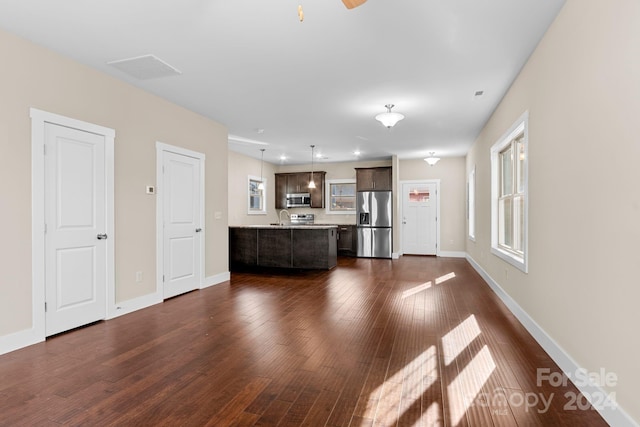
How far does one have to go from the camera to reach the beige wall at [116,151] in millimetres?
2938

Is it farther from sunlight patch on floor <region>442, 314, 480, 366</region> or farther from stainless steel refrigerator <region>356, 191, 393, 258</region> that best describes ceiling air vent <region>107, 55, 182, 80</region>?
stainless steel refrigerator <region>356, 191, 393, 258</region>

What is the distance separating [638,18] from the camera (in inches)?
65.9

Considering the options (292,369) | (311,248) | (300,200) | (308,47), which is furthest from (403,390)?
(300,200)

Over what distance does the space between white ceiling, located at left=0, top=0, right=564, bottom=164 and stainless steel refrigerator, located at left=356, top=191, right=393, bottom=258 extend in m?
3.95

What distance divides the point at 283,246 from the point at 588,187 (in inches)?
220

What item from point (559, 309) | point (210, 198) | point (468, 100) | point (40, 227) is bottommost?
point (559, 309)

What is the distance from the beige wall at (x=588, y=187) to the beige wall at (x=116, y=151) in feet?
14.7

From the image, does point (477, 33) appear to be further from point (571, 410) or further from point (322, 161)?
point (322, 161)

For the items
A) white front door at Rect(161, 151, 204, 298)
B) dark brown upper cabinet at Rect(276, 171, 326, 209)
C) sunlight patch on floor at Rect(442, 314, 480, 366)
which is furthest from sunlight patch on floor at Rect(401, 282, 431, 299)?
dark brown upper cabinet at Rect(276, 171, 326, 209)

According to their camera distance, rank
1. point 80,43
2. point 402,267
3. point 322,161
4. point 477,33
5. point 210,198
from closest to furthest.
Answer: point 477,33, point 80,43, point 210,198, point 402,267, point 322,161

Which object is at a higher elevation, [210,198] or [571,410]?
[210,198]

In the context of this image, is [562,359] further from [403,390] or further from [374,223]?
[374,223]

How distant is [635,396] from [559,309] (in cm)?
101

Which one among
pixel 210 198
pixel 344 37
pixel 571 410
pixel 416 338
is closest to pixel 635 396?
pixel 571 410
